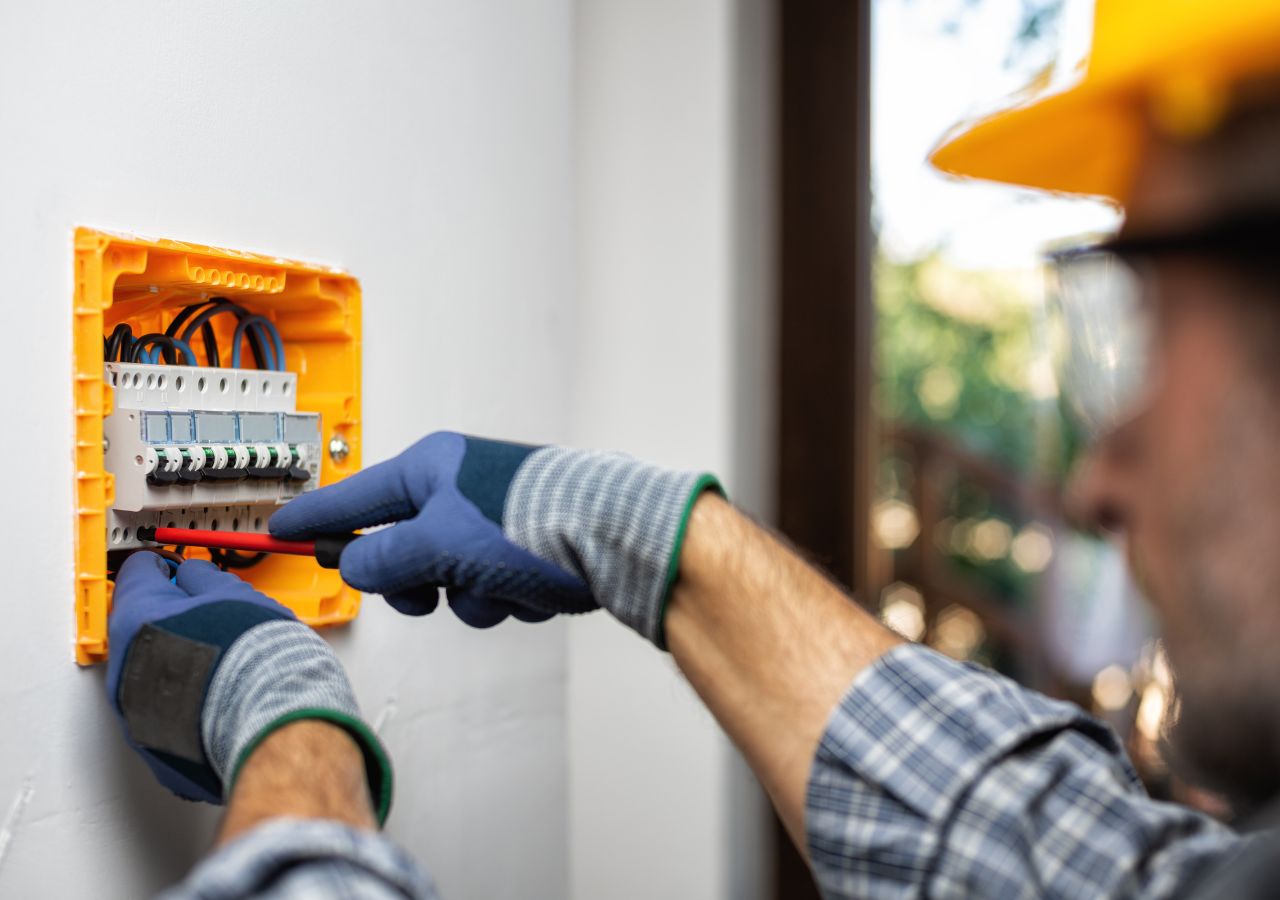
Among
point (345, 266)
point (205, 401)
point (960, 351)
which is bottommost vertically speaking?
point (205, 401)

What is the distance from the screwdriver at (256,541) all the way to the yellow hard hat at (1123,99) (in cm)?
50

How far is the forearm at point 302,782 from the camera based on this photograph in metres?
0.58

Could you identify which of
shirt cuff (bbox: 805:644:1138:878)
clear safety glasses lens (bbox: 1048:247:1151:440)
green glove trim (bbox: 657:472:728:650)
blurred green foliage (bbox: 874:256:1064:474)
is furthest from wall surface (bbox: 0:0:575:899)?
blurred green foliage (bbox: 874:256:1064:474)

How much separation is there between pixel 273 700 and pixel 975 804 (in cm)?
43

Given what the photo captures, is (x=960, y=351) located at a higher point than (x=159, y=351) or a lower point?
higher

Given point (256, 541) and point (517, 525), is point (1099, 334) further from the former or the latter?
point (256, 541)

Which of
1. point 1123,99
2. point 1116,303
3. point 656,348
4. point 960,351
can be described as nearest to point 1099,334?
point 1116,303

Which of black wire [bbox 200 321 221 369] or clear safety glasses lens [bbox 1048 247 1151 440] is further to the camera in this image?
black wire [bbox 200 321 221 369]

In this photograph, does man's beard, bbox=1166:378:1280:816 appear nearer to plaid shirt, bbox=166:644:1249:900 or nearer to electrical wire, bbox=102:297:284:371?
plaid shirt, bbox=166:644:1249:900

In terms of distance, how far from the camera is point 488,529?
2.40 feet

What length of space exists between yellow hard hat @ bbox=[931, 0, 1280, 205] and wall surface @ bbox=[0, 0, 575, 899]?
0.58 meters

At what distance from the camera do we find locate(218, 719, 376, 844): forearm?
58 centimetres

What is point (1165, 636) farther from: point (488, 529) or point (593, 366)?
point (593, 366)

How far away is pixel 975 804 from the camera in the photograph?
664 millimetres
